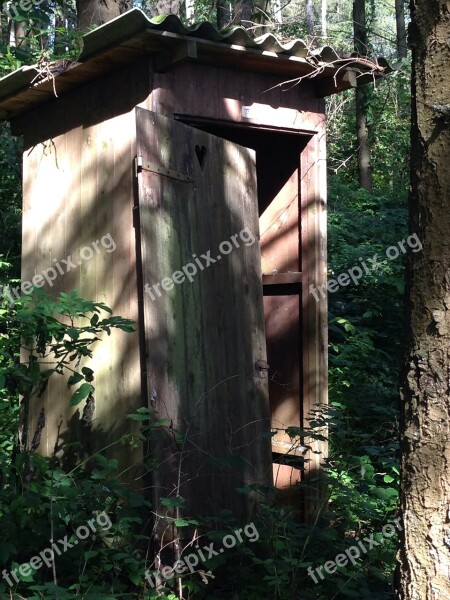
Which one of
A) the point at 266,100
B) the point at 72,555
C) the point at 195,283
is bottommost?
the point at 72,555

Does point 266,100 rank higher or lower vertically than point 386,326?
higher

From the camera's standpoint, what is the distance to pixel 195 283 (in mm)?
4395

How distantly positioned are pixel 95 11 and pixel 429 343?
250 inches

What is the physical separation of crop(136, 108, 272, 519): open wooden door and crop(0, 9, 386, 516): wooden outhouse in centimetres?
1

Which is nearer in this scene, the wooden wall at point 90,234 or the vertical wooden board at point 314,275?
the wooden wall at point 90,234

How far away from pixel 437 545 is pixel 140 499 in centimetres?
151

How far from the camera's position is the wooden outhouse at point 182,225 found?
4148 millimetres

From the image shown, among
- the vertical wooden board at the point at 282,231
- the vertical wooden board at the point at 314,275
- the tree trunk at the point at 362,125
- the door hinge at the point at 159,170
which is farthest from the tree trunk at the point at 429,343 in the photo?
the tree trunk at the point at 362,125

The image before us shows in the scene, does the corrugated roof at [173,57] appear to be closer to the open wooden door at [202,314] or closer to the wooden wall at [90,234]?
the wooden wall at [90,234]

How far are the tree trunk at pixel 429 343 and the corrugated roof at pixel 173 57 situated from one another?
1.20m

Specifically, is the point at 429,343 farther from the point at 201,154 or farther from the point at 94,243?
the point at 94,243

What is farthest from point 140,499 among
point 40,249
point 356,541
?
point 40,249

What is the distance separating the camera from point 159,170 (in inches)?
165

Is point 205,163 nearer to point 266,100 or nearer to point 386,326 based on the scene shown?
point 266,100
